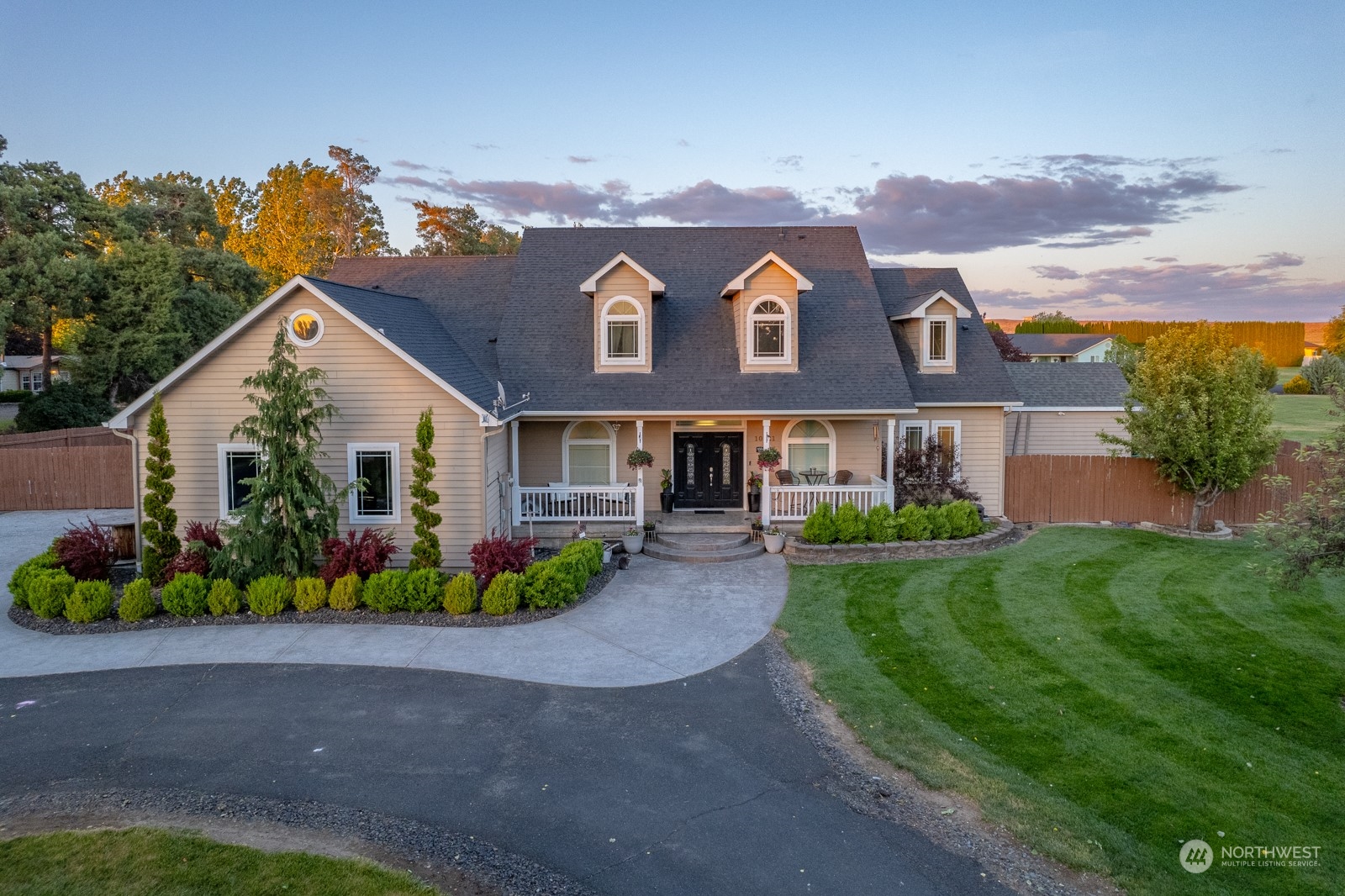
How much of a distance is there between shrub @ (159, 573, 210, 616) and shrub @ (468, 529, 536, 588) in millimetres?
4085

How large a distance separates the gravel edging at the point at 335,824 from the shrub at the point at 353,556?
556 cm

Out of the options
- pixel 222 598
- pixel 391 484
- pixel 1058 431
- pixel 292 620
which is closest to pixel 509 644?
pixel 292 620

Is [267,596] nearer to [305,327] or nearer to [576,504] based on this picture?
[305,327]

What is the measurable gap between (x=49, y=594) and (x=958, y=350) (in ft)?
63.5

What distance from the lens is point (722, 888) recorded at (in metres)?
5.19

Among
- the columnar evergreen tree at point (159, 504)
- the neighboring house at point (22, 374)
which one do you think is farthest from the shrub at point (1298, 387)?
the neighboring house at point (22, 374)

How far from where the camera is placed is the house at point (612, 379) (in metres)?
13.2

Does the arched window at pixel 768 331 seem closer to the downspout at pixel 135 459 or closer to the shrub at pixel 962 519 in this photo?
the shrub at pixel 962 519

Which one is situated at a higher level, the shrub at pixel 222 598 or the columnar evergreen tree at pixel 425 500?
the columnar evergreen tree at pixel 425 500

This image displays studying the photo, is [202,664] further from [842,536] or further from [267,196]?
[267,196]

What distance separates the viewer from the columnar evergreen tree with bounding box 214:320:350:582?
11.7 metres

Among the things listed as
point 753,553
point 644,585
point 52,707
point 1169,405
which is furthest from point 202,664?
point 1169,405

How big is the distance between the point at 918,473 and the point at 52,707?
15.9 m

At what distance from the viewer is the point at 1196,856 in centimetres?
547
